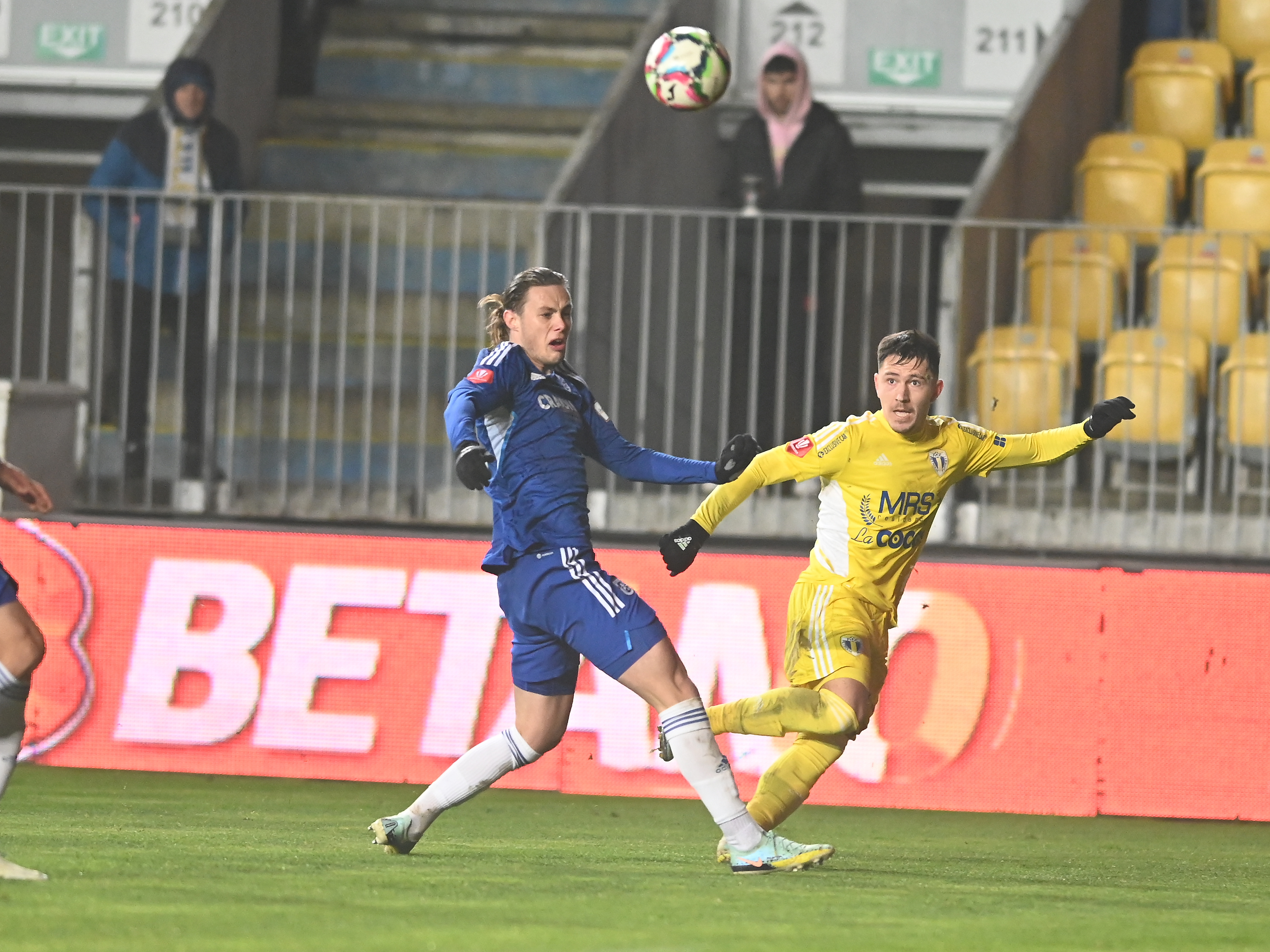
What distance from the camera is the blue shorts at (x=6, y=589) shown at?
583 centimetres

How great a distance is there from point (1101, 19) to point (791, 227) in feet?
13.8

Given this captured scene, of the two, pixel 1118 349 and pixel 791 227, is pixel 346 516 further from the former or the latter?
pixel 1118 349

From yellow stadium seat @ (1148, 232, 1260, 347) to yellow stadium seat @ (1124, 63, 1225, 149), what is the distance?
2.48m

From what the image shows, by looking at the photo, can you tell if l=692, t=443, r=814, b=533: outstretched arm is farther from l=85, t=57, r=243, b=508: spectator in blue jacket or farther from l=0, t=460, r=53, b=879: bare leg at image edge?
l=85, t=57, r=243, b=508: spectator in blue jacket

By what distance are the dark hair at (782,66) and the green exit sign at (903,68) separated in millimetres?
2863

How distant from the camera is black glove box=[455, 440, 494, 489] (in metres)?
5.61

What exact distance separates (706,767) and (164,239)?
18.1ft

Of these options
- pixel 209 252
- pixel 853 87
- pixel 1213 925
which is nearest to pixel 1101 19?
pixel 853 87

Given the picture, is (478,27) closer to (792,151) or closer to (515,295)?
(792,151)

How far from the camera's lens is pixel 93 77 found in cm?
1396

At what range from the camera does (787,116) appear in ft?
35.8

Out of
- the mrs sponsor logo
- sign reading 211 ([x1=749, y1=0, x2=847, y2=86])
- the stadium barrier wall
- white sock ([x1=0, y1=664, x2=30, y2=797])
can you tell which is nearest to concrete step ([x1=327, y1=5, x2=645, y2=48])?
sign reading 211 ([x1=749, y1=0, x2=847, y2=86])

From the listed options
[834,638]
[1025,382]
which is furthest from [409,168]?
[834,638]

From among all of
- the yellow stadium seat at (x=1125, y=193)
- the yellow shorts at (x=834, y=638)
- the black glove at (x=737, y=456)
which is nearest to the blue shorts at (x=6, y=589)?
the black glove at (x=737, y=456)
